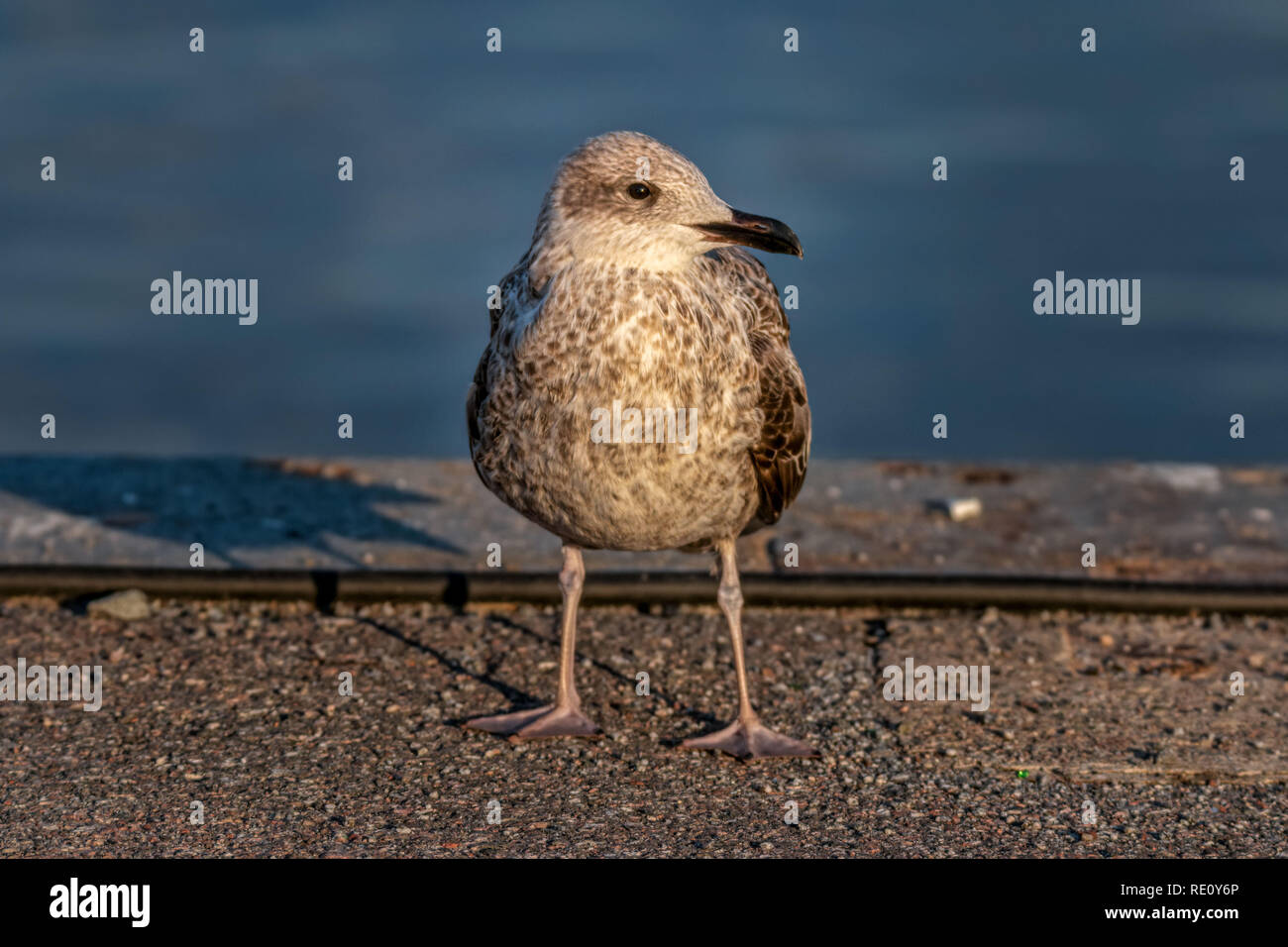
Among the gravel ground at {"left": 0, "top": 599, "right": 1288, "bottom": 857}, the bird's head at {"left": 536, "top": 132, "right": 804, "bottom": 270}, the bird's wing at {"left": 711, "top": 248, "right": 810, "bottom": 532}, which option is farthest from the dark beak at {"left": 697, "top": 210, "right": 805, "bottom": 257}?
the gravel ground at {"left": 0, "top": 599, "right": 1288, "bottom": 857}

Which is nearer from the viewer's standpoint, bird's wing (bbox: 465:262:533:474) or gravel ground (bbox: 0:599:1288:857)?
gravel ground (bbox: 0:599:1288:857)

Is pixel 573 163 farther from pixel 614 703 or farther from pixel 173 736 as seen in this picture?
pixel 173 736

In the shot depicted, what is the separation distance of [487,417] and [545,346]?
49 cm

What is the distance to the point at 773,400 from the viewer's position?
20.2 ft

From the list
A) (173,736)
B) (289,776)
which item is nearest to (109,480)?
(173,736)

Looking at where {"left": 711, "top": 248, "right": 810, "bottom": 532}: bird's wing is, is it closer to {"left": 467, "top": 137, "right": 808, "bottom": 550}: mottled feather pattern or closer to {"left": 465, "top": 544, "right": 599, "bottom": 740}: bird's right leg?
{"left": 467, "top": 137, "right": 808, "bottom": 550}: mottled feather pattern

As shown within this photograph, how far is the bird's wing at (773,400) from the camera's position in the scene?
20.2 feet

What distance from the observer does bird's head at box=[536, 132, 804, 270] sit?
556cm

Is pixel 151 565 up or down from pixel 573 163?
down

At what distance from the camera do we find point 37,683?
6.72 metres

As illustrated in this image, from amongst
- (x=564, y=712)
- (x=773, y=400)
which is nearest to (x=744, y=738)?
(x=564, y=712)

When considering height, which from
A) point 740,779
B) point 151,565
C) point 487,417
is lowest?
point 740,779

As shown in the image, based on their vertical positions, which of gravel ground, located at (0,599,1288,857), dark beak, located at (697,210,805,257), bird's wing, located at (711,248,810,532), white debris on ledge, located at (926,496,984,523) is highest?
dark beak, located at (697,210,805,257)

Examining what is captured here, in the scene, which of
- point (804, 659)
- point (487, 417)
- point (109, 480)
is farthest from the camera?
point (109, 480)
